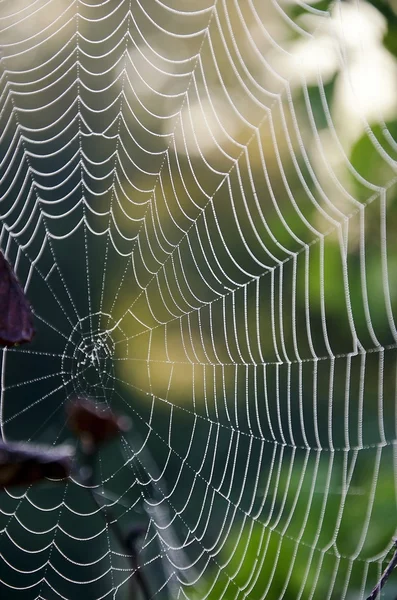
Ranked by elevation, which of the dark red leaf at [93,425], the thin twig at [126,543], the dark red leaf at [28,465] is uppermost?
the dark red leaf at [93,425]

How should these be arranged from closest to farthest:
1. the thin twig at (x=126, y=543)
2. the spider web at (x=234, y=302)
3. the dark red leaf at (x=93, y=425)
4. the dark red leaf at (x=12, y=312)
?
the dark red leaf at (x=12, y=312), the thin twig at (x=126, y=543), the dark red leaf at (x=93, y=425), the spider web at (x=234, y=302)

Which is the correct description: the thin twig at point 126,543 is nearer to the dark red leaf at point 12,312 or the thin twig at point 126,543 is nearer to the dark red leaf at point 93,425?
the dark red leaf at point 93,425

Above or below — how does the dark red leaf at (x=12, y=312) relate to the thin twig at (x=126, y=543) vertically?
above

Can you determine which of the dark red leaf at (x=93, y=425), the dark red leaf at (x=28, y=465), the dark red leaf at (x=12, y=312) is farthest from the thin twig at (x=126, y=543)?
the dark red leaf at (x=12, y=312)

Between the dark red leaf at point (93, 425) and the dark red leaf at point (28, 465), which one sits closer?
the dark red leaf at point (28, 465)

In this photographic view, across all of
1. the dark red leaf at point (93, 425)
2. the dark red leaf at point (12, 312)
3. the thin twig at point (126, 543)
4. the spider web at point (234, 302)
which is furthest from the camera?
the spider web at point (234, 302)

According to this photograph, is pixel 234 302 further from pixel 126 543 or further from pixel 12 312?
pixel 12 312
